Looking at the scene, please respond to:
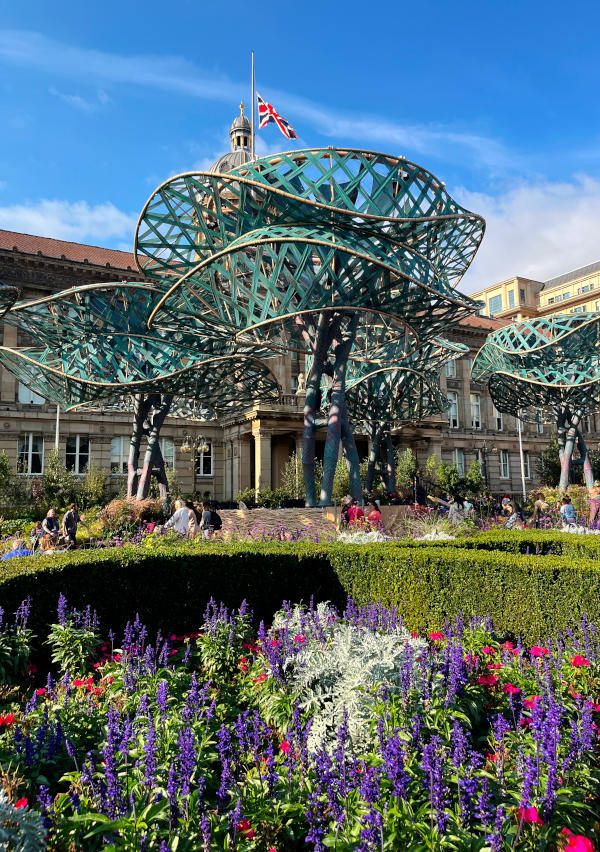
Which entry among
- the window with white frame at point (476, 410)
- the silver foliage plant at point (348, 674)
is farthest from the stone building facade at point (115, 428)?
the silver foliage plant at point (348, 674)

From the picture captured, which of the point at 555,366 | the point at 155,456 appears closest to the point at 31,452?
the point at 155,456

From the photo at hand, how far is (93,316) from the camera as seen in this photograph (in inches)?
908

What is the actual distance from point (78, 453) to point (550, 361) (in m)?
29.9

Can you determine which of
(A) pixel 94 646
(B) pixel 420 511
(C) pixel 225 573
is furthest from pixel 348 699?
(B) pixel 420 511

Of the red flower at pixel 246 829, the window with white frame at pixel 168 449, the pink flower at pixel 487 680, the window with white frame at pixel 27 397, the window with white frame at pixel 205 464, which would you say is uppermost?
the window with white frame at pixel 27 397

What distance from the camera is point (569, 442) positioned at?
112 ft

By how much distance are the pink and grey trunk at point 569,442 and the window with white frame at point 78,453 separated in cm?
2938

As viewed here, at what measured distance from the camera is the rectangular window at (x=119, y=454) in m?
44.1

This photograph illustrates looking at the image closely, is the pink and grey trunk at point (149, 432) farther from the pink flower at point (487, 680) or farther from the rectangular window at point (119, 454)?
the pink flower at point (487, 680)

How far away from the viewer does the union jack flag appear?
1166 inches

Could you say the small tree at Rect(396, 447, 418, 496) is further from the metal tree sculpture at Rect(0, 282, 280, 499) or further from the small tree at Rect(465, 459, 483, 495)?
the metal tree sculpture at Rect(0, 282, 280, 499)

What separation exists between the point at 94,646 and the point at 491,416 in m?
59.4

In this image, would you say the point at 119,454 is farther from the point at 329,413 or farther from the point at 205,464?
the point at 329,413

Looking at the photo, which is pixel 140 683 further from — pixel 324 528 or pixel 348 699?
pixel 324 528
